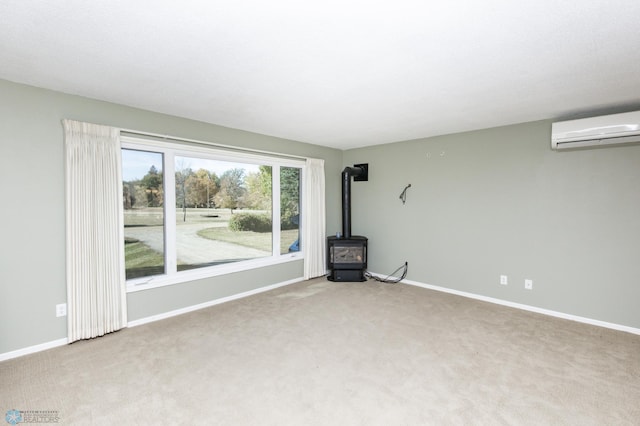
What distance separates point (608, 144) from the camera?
9.84 feet

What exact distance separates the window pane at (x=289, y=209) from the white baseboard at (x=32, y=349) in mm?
2718

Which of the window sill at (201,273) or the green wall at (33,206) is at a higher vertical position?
the green wall at (33,206)

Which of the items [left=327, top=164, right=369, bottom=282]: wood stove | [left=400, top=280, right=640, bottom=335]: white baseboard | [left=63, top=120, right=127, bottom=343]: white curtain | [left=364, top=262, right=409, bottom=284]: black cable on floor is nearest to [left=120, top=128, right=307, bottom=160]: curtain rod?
[left=63, top=120, right=127, bottom=343]: white curtain

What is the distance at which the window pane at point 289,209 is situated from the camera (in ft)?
15.3

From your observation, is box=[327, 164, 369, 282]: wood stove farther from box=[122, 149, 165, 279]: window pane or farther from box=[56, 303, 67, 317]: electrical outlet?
box=[56, 303, 67, 317]: electrical outlet

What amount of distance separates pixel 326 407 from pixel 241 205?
3.10m

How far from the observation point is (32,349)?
8.18ft

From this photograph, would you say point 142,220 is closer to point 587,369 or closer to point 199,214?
point 199,214

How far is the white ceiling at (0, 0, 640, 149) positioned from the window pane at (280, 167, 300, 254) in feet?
5.40

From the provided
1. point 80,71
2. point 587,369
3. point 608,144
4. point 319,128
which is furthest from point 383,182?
point 80,71

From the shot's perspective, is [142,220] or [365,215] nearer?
[142,220]

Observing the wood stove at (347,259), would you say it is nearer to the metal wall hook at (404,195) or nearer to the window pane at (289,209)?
the window pane at (289,209)

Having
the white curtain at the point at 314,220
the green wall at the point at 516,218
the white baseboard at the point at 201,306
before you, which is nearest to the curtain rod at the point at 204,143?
the white curtain at the point at 314,220

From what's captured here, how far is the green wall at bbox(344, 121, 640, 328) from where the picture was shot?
306 centimetres
